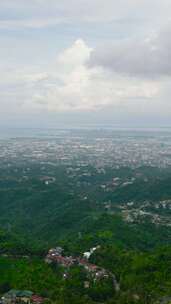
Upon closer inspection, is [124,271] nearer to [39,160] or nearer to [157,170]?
[157,170]

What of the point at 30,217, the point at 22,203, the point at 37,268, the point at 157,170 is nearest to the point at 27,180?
the point at 22,203

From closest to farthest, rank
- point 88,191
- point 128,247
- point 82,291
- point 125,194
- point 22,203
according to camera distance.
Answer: point 82,291 → point 128,247 → point 22,203 → point 125,194 → point 88,191

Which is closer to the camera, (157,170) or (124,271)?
(124,271)

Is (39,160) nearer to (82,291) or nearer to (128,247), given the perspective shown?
(128,247)

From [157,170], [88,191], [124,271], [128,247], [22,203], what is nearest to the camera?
[124,271]

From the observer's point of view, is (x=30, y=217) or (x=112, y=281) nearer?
(x=112, y=281)

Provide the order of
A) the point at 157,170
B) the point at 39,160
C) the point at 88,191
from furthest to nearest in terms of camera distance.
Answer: the point at 39,160, the point at 157,170, the point at 88,191

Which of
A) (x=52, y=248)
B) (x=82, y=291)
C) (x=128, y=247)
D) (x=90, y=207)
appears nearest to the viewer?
(x=82, y=291)

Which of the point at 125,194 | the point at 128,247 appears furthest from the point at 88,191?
the point at 128,247

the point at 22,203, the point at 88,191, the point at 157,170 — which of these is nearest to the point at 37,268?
the point at 22,203
